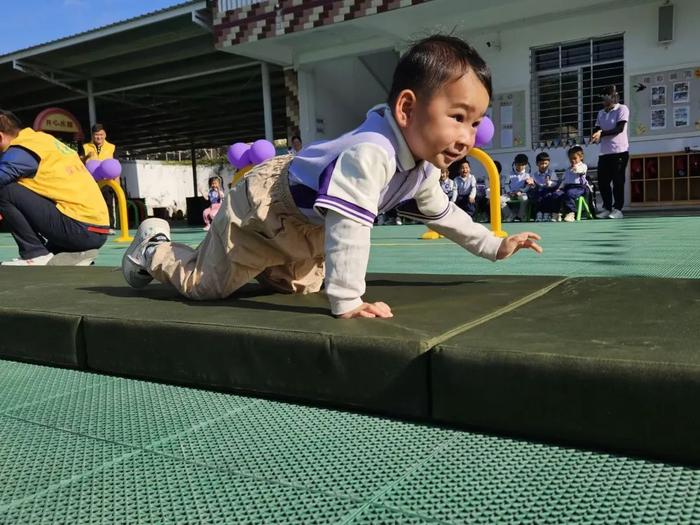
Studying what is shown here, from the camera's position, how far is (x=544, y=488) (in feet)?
2.87

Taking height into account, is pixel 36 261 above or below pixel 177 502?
above

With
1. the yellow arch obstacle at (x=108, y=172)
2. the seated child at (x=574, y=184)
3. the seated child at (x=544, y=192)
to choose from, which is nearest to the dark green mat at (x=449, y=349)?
the yellow arch obstacle at (x=108, y=172)

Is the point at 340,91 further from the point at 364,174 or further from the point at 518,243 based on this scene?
the point at 364,174

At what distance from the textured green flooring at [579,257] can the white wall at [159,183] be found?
1545 cm

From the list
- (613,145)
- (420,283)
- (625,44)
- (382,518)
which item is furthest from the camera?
(625,44)

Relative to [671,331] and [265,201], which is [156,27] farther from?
[671,331]

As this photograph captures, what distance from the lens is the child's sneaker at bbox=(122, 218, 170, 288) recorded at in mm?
2057

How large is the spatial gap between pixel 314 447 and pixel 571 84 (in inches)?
398

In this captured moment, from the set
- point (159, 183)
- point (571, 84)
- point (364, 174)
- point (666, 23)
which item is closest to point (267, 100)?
point (571, 84)

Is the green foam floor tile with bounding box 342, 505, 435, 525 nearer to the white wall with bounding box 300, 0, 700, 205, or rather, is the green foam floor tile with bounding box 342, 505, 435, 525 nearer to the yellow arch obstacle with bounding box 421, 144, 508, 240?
the yellow arch obstacle with bounding box 421, 144, 508, 240

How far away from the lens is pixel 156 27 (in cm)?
1046

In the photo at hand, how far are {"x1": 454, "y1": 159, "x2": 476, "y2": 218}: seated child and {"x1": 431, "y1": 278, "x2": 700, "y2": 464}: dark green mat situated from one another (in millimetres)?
7423

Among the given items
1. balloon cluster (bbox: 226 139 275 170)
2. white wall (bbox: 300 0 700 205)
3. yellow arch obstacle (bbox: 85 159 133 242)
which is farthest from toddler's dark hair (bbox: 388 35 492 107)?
white wall (bbox: 300 0 700 205)

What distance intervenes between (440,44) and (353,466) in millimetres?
1035
